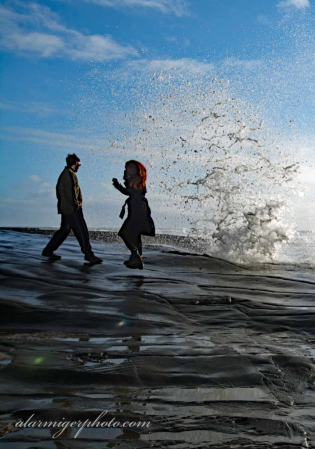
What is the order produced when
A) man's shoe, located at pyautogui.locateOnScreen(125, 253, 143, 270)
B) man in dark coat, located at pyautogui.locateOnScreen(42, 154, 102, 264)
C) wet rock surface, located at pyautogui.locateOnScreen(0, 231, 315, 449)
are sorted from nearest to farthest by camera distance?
wet rock surface, located at pyautogui.locateOnScreen(0, 231, 315, 449) < man's shoe, located at pyautogui.locateOnScreen(125, 253, 143, 270) < man in dark coat, located at pyautogui.locateOnScreen(42, 154, 102, 264)

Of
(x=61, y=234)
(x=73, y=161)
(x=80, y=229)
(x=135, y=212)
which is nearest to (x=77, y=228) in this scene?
(x=80, y=229)

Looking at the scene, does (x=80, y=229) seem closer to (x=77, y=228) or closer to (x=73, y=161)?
(x=77, y=228)

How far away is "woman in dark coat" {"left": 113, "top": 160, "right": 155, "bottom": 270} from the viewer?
9898mm

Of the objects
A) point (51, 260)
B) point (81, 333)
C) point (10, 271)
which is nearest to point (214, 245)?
point (51, 260)

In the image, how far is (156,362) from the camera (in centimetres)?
369

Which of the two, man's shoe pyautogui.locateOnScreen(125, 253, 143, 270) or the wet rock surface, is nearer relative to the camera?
the wet rock surface

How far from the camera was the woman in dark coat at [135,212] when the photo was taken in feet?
32.5

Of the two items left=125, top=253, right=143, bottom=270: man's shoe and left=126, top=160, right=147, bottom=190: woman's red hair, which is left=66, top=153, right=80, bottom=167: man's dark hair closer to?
left=126, top=160, right=147, bottom=190: woman's red hair

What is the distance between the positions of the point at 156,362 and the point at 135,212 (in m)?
6.52

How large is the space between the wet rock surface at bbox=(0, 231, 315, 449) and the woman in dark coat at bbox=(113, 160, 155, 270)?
84.6 inches

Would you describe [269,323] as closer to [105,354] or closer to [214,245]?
[105,354]

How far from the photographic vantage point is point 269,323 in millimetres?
5598

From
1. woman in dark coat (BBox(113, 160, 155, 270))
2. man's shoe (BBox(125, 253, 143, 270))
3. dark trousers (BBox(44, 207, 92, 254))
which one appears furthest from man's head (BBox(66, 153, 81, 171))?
man's shoe (BBox(125, 253, 143, 270))

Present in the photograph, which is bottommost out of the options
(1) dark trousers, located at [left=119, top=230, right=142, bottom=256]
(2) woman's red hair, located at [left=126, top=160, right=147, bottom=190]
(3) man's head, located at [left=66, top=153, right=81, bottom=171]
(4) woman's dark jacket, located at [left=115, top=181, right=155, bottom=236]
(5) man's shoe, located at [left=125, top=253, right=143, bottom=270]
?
(5) man's shoe, located at [left=125, top=253, right=143, bottom=270]
